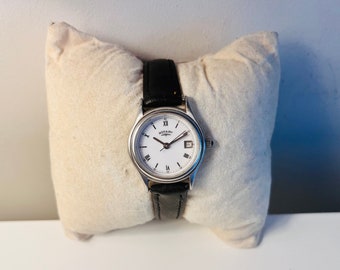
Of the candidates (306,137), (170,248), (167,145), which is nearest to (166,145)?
(167,145)

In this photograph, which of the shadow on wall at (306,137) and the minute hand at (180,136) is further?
the shadow on wall at (306,137)

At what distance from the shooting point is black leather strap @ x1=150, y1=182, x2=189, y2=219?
0.53m

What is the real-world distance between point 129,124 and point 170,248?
0.77 ft

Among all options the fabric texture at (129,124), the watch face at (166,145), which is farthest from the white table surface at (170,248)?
the watch face at (166,145)

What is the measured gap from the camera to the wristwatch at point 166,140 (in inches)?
20.1

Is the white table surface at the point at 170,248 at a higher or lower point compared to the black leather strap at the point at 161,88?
lower

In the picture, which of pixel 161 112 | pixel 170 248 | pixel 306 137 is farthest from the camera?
pixel 306 137

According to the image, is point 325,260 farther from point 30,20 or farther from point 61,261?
point 30,20

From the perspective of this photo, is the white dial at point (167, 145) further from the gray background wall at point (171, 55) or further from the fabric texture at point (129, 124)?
the gray background wall at point (171, 55)

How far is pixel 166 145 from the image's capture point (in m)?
0.52

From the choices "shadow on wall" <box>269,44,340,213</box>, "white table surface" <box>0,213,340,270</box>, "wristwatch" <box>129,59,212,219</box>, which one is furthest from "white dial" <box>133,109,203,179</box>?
"shadow on wall" <box>269,44,340,213</box>

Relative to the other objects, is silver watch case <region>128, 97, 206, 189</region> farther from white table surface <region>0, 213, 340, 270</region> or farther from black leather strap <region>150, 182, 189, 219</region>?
white table surface <region>0, 213, 340, 270</region>

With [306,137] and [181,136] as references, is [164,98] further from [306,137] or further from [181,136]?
[306,137]

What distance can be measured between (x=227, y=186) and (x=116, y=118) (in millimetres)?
197
